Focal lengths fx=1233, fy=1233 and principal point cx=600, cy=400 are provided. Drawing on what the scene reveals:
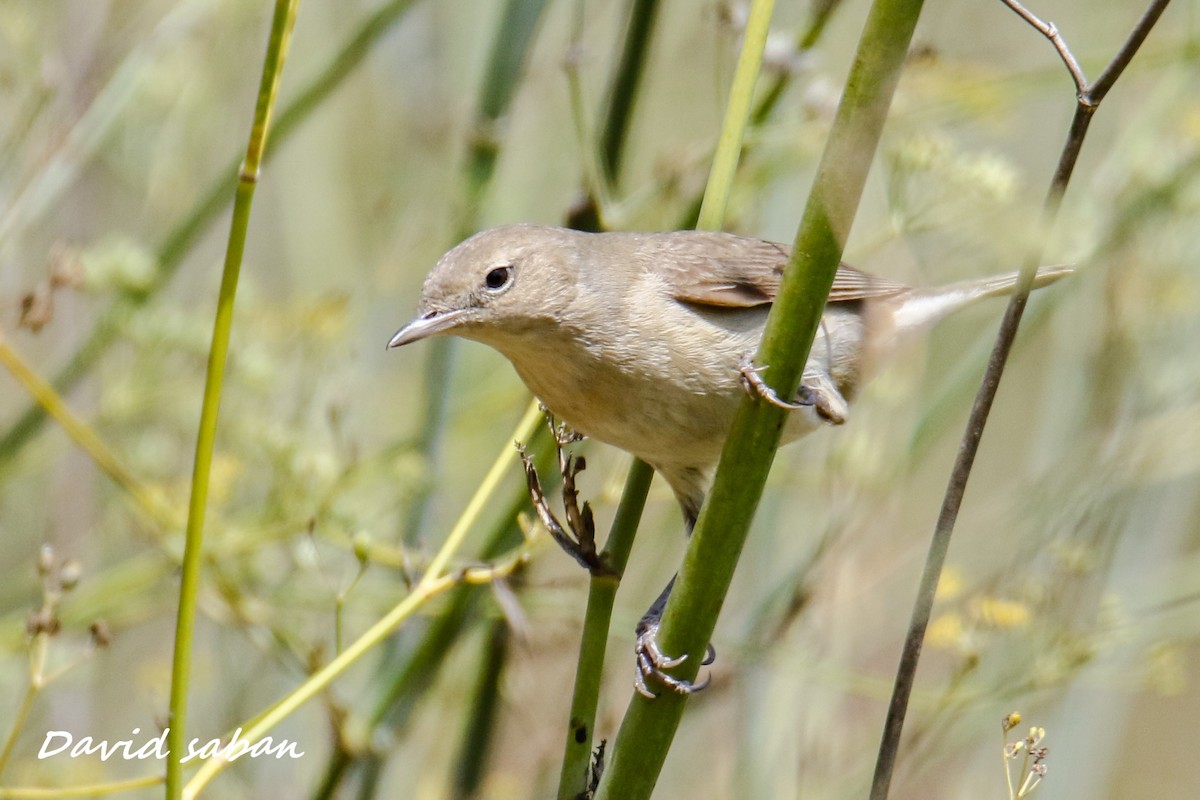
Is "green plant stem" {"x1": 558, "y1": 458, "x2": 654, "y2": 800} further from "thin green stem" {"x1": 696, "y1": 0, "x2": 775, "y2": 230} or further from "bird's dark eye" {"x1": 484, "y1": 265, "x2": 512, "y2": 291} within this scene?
"bird's dark eye" {"x1": 484, "y1": 265, "x2": 512, "y2": 291}

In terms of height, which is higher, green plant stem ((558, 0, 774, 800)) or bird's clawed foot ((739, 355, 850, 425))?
bird's clawed foot ((739, 355, 850, 425))

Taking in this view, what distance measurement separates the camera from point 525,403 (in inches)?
142

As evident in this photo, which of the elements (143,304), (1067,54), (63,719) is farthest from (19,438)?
(1067,54)

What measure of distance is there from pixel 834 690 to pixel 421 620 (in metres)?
1.12

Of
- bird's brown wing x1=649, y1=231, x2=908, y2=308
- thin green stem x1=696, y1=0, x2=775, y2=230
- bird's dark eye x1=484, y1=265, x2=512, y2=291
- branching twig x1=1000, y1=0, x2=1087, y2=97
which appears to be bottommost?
branching twig x1=1000, y1=0, x2=1087, y2=97

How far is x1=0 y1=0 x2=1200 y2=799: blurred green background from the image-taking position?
295cm

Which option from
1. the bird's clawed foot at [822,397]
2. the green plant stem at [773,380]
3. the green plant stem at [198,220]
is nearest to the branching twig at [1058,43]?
the green plant stem at [773,380]

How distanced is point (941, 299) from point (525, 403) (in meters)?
1.21

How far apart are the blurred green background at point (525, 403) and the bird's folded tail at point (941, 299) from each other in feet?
0.36

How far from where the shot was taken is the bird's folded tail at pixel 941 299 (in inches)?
122

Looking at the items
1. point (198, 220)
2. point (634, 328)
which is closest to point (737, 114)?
point (634, 328)

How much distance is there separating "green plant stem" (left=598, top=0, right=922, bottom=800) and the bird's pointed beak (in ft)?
3.34

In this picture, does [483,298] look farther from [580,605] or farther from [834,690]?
[834,690]

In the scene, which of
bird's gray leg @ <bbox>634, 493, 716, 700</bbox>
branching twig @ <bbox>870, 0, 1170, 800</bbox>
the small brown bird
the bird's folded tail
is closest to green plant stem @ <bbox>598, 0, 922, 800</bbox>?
bird's gray leg @ <bbox>634, 493, 716, 700</bbox>
